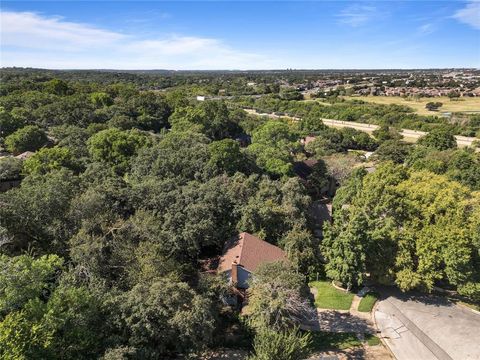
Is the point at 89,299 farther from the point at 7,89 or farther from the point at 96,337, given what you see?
the point at 7,89

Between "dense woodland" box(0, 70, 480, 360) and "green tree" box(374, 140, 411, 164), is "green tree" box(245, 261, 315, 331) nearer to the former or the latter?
"dense woodland" box(0, 70, 480, 360)

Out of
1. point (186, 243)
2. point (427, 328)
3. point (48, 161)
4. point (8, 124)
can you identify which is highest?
point (8, 124)

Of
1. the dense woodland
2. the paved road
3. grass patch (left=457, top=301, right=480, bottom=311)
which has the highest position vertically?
the dense woodland

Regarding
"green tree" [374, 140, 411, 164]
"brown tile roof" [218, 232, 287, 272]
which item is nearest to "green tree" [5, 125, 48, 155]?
"brown tile roof" [218, 232, 287, 272]

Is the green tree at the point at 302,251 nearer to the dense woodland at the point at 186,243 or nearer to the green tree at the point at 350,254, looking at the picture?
the dense woodland at the point at 186,243

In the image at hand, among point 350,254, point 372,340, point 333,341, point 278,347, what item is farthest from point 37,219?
point 372,340

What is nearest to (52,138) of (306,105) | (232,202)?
(232,202)

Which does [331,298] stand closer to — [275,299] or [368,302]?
[368,302]
